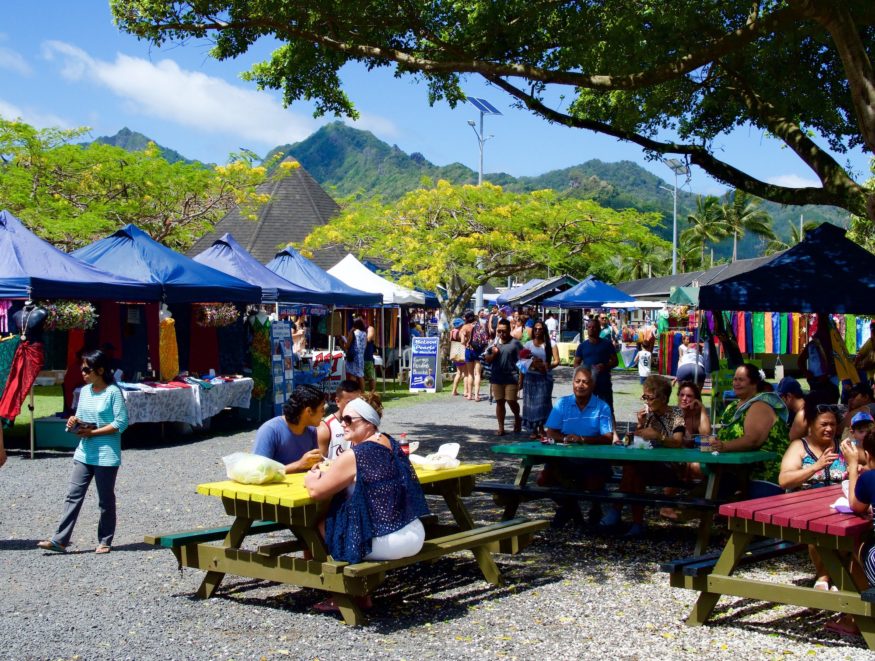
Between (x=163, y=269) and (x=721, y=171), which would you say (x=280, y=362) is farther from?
(x=721, y=171)

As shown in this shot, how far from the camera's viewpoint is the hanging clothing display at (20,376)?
10.6 metres

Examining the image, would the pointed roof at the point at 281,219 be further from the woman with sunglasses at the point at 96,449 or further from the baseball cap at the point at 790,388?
the woman with sunglasses at the point at 96,449

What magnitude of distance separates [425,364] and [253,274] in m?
5.76

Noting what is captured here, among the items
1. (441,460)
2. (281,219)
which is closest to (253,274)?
(441,460)

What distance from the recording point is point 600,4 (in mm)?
10094

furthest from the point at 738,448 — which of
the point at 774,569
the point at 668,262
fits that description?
the point at 668,262

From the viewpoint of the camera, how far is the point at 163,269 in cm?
1354

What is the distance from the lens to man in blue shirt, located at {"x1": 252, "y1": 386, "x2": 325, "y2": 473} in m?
6.20

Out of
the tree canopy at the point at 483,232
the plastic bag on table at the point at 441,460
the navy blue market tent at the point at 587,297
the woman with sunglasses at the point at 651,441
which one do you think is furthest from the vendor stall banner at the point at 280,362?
the navy blue market tent at the point at 587,297

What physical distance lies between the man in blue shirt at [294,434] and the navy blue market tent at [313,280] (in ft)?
38.2

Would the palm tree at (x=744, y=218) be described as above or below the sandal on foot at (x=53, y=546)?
above

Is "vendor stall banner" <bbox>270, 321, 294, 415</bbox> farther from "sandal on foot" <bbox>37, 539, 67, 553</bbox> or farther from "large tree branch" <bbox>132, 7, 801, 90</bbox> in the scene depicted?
"sandal on foot" <bbox>37, 539, 67, 553</bbox>

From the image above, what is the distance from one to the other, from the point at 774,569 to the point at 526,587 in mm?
1803

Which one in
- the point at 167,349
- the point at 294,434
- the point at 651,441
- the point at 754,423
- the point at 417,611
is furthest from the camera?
the point at 167,349
